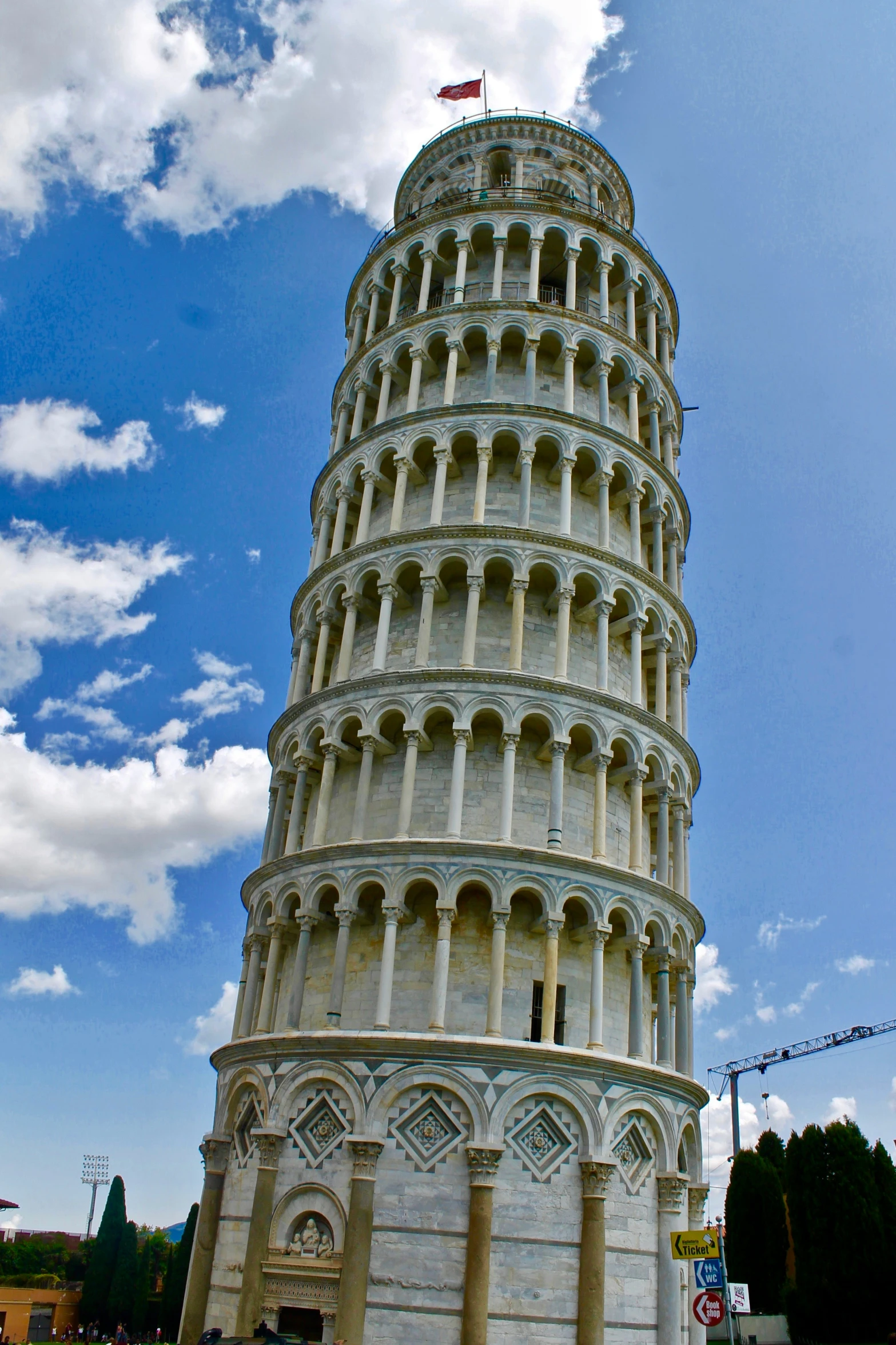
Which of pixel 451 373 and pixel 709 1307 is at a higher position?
pixel 451 373

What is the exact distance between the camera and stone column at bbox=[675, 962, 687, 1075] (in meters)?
27.6

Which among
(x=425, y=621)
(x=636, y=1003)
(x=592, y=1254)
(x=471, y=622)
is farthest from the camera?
(x=425, y=621)

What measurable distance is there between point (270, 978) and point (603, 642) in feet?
41.0

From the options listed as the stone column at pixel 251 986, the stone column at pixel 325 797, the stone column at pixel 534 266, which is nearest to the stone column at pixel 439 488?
the stone column at pixel 534 266

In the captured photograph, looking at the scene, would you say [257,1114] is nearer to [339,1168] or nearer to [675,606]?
[339,1168]

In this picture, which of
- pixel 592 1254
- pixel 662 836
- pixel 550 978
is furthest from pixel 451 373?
pixel 592 1254

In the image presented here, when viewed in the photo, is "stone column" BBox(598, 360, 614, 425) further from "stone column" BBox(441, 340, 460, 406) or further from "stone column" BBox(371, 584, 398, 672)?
"stone column" BBox(371, 584, 398, 672)

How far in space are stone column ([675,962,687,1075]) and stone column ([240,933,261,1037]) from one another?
11.0 meters

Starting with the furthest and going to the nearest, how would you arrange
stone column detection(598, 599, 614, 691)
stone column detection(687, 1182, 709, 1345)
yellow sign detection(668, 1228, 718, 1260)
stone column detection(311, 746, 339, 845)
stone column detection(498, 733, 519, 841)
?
stone column detection(598, 599, 614, 691), stone column detection(311, 746, 339, 845), stone column detection(498, 733, 519, 841), stone column detection(687, 1182, 709, 1345), yellow sign detection(668, 1228, 718, 1260)

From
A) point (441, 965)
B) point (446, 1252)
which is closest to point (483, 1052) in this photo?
point (441, 965)

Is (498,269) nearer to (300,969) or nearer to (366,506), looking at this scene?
(366,506)

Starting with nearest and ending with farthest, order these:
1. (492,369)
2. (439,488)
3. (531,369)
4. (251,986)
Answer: (251,986), (439,488), (492,369), (531,369)

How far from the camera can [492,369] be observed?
107 feet

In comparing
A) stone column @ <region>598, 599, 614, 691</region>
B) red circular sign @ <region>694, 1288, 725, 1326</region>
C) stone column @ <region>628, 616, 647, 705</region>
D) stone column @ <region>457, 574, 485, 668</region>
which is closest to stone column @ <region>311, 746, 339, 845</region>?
stone column @ <region>457, 574, 485, 668</region>
